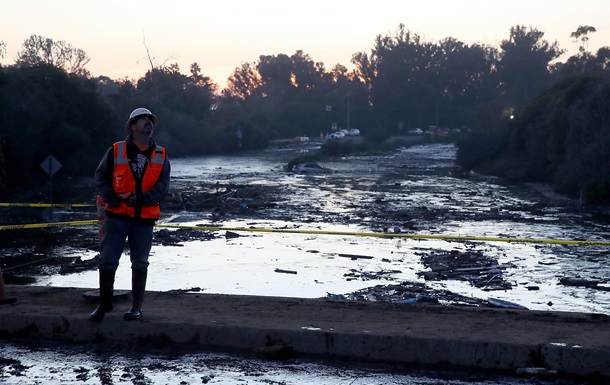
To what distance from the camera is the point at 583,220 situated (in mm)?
32562

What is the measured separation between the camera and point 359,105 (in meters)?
158

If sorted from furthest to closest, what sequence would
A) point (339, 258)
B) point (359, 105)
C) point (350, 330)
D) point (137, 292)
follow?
point (359, 105)
point (339, 258)
point (137, 292)
point (350, 330)

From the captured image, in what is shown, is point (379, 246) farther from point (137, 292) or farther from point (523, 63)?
point (523, 63)

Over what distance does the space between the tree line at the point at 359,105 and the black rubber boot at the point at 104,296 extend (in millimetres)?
33973

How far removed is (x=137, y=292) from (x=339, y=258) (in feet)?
45.7

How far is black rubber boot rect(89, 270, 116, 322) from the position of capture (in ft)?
26.2

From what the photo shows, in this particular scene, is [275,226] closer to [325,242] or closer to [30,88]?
[325,242]

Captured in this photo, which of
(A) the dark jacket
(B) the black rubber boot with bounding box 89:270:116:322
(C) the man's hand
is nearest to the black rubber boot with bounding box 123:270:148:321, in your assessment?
(B) the black rubber boot with bounding box 89:270:116:322

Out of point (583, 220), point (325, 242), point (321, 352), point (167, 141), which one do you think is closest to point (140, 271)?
point (321, 352)

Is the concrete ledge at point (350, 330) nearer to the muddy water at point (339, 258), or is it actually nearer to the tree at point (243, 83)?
the muddy water at point (339, 258)

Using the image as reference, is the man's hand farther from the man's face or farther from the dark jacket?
the man's face

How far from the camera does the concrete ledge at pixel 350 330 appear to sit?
7.08 metres

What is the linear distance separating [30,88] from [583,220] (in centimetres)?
3660

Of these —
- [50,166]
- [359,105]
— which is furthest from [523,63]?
[50,166]
